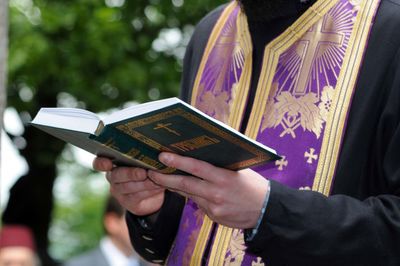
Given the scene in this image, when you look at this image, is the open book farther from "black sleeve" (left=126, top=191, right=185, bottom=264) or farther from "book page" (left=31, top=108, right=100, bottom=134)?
"black sleeve" (left=126, top=191, right=185, bottom=264)

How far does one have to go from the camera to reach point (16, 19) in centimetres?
1101

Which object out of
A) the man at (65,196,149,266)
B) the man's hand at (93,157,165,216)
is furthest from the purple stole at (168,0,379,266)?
the man at (65,196,149,266)

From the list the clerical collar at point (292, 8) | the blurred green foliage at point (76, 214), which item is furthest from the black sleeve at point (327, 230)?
the blurred green foliage at point (76, 214)

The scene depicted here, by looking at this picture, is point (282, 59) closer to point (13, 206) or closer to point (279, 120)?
point (279, 120)

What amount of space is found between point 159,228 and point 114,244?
5185 millimetres

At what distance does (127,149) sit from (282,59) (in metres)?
0.73

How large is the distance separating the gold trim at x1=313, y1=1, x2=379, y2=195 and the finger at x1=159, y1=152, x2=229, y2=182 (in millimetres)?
497

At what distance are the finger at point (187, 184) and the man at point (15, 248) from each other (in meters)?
4.19

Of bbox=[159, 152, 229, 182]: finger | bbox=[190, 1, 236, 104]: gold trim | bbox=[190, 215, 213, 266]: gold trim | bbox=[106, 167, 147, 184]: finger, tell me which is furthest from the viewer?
bbox=[190, 1, 236, 104]: gold trim

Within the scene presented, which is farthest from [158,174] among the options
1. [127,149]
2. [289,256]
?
[289,256]

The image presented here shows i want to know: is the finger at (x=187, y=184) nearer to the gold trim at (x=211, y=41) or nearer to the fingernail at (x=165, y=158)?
the fingernail at (x=165, y=158)

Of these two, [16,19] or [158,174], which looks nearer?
[158,174]

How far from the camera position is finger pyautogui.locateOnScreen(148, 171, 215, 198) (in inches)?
99.4

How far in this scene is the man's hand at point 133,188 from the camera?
9.59 feet
